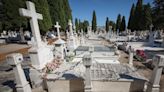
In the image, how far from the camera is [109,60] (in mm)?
9562

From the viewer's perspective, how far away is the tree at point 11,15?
68.4ft

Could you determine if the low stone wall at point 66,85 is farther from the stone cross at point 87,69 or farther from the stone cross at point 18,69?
the stone cross at point 18,69

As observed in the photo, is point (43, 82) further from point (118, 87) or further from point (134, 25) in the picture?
point (134, 25)

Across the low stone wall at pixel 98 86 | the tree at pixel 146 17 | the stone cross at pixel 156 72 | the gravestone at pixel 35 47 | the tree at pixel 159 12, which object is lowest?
the low stone wall at pixel 98 86

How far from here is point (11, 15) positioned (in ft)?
68.9

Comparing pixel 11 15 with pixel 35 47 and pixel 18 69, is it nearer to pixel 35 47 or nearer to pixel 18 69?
pixel 35 47

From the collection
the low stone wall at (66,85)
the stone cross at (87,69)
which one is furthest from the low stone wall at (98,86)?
the stone cross at (87,69)

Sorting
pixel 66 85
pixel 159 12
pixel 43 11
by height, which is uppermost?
pixel 43 11

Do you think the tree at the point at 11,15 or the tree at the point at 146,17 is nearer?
the tree at the point at 11,15

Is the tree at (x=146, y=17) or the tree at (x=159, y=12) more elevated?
the tree at (x=146, y=17)

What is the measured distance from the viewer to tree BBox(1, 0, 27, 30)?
20.9 meters

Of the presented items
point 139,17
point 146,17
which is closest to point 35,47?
point 146,17

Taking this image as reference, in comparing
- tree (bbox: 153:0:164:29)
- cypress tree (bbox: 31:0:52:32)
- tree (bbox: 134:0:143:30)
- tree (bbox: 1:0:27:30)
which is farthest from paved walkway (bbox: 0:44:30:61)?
tree (bbox: 134:0:143:30)

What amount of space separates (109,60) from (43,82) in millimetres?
5703
